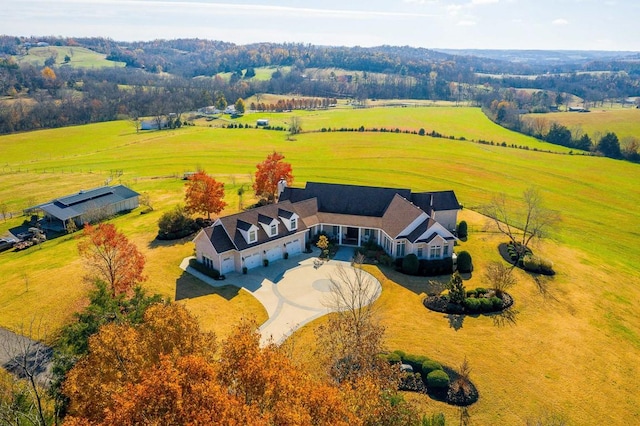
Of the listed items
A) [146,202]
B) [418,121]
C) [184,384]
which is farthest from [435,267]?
[418,121]

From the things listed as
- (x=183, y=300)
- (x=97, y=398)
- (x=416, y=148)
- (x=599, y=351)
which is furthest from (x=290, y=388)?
(x=416, y=148)

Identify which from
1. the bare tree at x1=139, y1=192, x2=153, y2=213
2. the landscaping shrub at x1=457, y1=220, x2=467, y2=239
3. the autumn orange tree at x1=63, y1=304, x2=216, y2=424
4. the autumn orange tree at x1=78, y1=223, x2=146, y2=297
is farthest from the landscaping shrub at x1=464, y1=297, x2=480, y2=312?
the bare tree at x1=139, y1=192, x2=153, y2=213

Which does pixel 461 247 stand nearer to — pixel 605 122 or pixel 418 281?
pixel 418 281

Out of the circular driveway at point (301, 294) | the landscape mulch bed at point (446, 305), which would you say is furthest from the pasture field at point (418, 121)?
the circular driveway at point (301, 294)

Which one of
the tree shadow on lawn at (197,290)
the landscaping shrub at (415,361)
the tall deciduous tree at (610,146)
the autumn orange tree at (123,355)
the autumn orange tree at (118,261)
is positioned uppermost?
the autumn orange tree at (123,355)

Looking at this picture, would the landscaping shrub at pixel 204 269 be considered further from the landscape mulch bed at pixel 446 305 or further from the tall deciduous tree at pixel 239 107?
the tall deciduous tree at pixel 239 107

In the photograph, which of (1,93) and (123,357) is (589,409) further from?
(1,93)

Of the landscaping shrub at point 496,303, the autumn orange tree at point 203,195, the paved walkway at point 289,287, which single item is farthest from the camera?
the autumn orange tree at point 203,195

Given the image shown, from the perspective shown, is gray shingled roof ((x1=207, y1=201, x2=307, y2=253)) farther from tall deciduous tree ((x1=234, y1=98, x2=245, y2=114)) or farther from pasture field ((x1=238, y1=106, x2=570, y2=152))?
tall deciduous tree ((x1=234, y1=98, x2=245, y2=114))

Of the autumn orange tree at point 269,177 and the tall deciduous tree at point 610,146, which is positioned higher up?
the autumn orange tree at point 269,177
